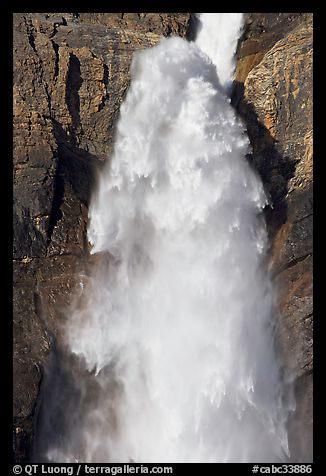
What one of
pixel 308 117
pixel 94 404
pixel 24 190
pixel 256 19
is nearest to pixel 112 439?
pixel 94 404

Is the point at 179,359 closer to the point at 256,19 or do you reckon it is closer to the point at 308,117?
the point at 308,117

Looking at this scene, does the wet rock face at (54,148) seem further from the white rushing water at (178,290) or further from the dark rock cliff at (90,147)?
the white rushing water at (178,290)

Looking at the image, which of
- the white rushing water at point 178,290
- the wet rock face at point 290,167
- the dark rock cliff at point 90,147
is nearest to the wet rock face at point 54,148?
the dark rock cliff at point 90,147

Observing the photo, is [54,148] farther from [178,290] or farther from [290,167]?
[290,167]

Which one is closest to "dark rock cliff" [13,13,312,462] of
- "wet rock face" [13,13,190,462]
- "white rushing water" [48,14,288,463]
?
"wet rock face" [13,13,190,462]

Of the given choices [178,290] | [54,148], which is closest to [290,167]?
[178,290]

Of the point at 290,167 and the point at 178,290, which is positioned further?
the point at 290,167
